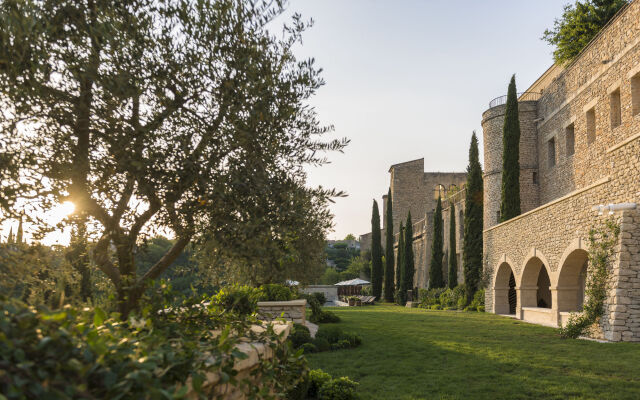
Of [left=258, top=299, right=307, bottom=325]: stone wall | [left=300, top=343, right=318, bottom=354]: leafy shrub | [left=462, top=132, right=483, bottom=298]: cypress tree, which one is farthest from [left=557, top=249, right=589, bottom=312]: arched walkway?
[left=462, top=132, right=483, bottom=298]: cypress tree

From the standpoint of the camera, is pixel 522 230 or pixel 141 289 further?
→ pixel 522 230

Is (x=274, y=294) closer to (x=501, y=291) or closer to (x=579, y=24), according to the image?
(x=501, y=291)

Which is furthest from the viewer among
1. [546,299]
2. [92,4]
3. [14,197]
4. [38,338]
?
[546,299]

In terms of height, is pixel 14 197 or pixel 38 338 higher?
pixel 14 197

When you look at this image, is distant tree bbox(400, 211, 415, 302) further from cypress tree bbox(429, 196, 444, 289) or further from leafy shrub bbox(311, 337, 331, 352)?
leafy shrub bbox(311, 337, 331, 352)

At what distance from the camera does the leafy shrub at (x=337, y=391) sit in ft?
20.3

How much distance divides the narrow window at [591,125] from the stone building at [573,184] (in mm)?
40

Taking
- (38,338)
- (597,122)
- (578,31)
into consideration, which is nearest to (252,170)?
(38,338)

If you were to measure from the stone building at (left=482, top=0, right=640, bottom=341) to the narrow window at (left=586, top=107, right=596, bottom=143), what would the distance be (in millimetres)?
40

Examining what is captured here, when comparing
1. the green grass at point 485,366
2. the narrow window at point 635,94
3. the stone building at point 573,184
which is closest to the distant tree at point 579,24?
the stone building at point 573,184

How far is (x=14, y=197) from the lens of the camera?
3.67 m

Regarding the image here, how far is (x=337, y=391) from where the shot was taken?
6.19 metres

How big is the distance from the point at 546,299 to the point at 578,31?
41.5ft

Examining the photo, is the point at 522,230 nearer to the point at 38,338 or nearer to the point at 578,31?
the point at 578,31
